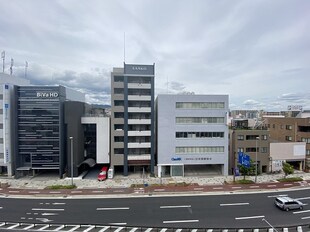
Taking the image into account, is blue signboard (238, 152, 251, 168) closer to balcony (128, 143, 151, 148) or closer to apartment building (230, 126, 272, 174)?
apartment building (230, 126, 272, 174)

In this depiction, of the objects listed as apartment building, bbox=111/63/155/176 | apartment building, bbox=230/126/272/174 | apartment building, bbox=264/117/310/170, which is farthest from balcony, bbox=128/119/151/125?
apartment building, bbox=264/117/310/170

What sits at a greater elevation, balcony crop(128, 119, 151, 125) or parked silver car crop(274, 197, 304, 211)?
balcony crop(128, 119, 151, 125)

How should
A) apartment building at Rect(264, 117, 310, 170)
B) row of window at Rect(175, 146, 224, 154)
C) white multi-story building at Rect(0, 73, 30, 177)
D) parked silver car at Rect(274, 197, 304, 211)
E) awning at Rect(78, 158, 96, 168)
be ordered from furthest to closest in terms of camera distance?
apartment building at Rect(264, 117, 310, 170) → awning at Rect(78, 158, 96, 168) → row of window at Rect(175, 146, 224, 154) → white multi-story building at Rect(0, 73, 30, 177) → parked silver car at Rect(274, 197, 304, 211)

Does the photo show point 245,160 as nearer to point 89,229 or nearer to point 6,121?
point 89,229

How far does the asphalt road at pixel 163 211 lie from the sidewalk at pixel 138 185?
120 inches

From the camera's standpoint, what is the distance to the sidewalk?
1417 inches

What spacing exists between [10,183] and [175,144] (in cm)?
3513

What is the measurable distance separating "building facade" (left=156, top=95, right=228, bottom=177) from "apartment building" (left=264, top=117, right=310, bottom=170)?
20.2m

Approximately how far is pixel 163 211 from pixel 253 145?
2929 cm

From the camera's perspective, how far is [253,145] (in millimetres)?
46562

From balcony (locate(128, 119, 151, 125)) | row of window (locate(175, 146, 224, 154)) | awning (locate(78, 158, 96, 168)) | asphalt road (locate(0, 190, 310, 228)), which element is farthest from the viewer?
awning (locate(78, 158, 96, 168))

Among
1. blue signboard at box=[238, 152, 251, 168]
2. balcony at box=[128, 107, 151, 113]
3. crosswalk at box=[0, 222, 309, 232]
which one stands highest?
balcony at box=[128, 107, 151, 113]

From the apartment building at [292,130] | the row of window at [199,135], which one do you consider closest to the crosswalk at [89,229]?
the row of window at [199,135]

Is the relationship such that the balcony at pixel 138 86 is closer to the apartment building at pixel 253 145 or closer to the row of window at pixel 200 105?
the row of window at pixel 200 105
